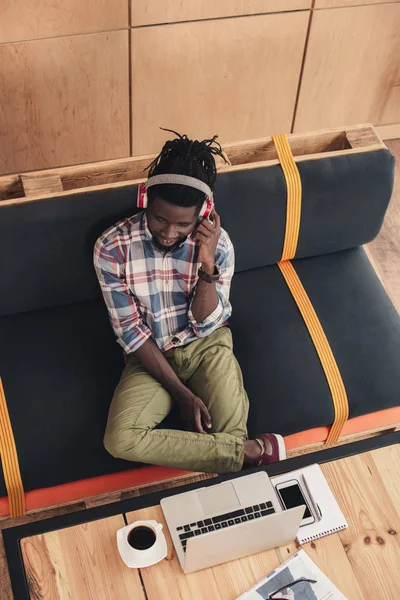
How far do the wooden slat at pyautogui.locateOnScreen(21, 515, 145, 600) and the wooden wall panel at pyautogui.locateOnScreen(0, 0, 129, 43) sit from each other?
1.80 metres

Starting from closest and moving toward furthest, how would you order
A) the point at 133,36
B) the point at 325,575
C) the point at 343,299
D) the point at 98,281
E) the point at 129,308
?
the point at 325,575 < the point at 129,308 < the point at 98,281 < the point at 343,299 < the point at 133,36

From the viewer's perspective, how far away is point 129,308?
6.75ft

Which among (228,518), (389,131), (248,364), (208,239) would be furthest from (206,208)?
(389,131)

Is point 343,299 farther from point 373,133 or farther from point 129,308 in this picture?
point 129,308

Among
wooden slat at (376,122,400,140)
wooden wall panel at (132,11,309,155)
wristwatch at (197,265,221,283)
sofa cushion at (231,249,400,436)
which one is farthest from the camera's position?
wooden slat at (376,122,400,140)

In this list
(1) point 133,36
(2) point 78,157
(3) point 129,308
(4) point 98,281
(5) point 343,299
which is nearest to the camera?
(3) point 129,308

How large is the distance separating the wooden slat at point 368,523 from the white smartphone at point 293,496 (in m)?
0.08

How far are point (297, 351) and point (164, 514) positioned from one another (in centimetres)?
75

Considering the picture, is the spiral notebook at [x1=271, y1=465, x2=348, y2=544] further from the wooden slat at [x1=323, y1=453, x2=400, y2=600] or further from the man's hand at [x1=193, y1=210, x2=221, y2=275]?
the man's hand at [x1=193, y1=210, x2=221, y2=275]

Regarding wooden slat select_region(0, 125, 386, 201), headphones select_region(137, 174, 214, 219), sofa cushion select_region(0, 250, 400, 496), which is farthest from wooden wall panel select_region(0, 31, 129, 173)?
headphones select_region(137, 174, 214, 219)

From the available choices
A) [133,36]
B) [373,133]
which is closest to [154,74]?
[133,36]

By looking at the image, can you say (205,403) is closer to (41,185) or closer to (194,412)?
(194,412)

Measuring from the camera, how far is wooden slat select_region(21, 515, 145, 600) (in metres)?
1.59

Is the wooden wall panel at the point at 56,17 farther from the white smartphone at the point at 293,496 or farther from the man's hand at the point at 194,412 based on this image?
the white smartphone at the point at 293,496
